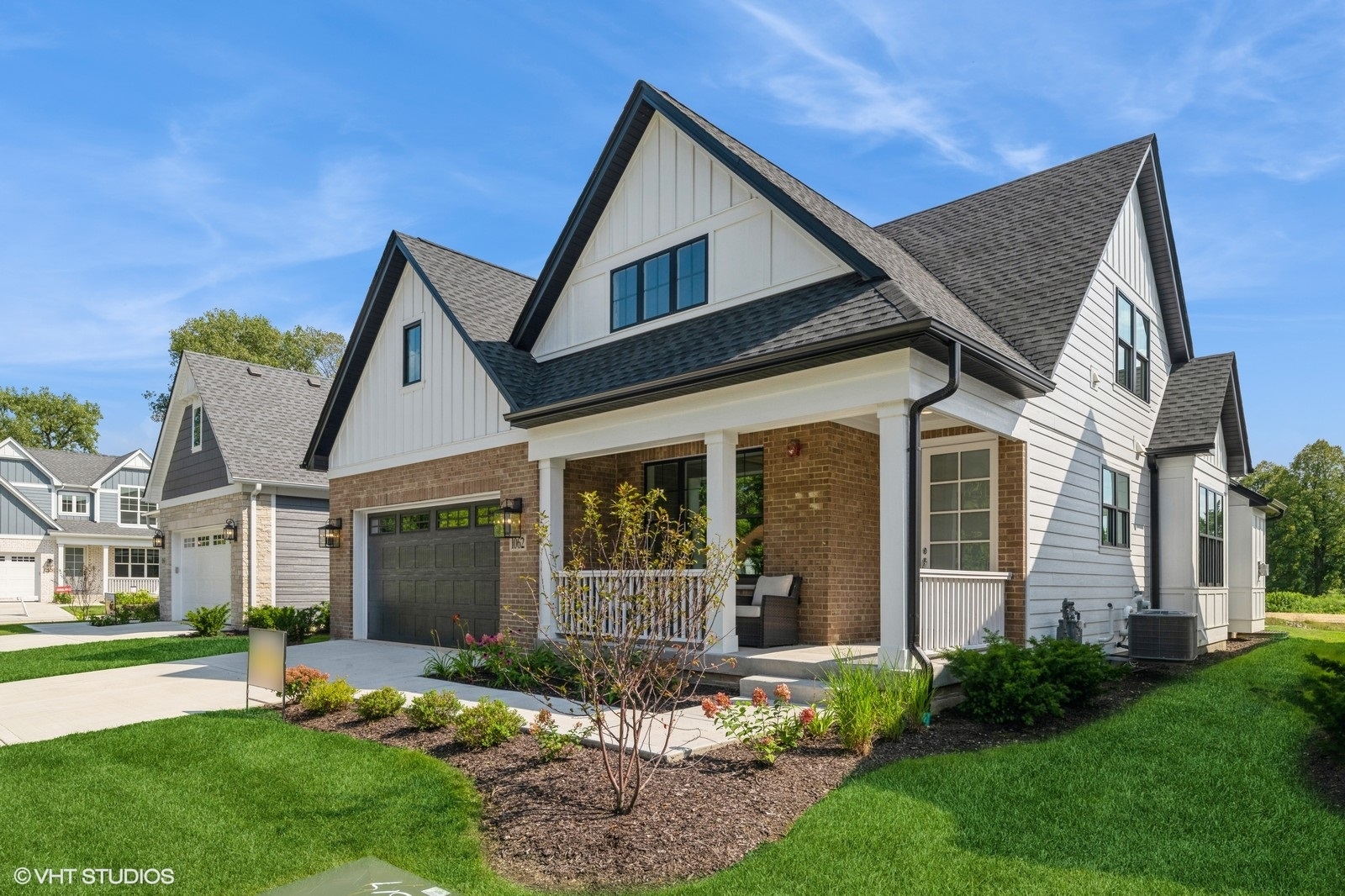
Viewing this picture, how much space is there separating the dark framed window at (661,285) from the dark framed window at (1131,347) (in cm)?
667

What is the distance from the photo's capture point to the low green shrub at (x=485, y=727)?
23.1ft

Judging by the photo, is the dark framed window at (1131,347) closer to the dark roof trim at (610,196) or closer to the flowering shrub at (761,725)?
the dark roof trim at (610,196)

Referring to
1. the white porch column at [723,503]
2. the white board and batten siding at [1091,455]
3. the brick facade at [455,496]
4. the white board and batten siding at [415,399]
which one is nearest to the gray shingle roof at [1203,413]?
the white board and batten siding at [1091,455]

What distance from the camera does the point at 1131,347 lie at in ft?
45.5

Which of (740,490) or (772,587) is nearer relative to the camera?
(772,587)

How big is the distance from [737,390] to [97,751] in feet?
22.5

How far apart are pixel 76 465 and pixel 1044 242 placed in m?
44.2

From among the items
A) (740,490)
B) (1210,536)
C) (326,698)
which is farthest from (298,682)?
(1210,536)

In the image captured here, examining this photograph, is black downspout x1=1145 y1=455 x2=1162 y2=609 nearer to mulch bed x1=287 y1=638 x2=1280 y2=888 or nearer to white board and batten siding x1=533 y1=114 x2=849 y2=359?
mulch bed x1=287 y1=638 x2=1280 y2=888

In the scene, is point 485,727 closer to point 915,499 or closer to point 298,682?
point 298,682

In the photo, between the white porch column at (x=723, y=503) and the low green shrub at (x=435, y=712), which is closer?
the low green shrub at (x=435, y=712)

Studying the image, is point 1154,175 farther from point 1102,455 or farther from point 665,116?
point 665,116

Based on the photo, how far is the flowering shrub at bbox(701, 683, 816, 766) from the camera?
6254mm

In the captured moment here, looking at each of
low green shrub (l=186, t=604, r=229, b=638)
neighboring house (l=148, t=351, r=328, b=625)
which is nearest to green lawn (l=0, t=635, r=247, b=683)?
low green shrub (l=186, t=604, r=229, b=638)
